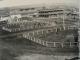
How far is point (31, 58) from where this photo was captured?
4.41ft

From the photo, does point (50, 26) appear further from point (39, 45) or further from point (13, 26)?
point (13, 26)

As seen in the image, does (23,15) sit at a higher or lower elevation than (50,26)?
higher

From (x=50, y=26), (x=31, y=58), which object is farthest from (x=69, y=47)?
(x=31, y=58)

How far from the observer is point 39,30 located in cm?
135

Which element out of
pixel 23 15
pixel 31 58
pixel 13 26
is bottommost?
pixel 31 58

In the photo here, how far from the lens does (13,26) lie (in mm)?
1396

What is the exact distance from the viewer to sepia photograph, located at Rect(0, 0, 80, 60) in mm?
1302

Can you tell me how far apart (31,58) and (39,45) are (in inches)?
5.9

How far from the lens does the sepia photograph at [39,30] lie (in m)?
1.30

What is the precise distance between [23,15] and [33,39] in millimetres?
265

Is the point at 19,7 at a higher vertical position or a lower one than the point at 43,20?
higher

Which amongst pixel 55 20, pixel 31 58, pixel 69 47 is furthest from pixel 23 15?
pixel 69 47

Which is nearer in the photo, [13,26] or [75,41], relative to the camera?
[75,41]

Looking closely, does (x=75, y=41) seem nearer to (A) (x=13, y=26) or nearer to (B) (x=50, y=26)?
(B) (x=50, y=26)
